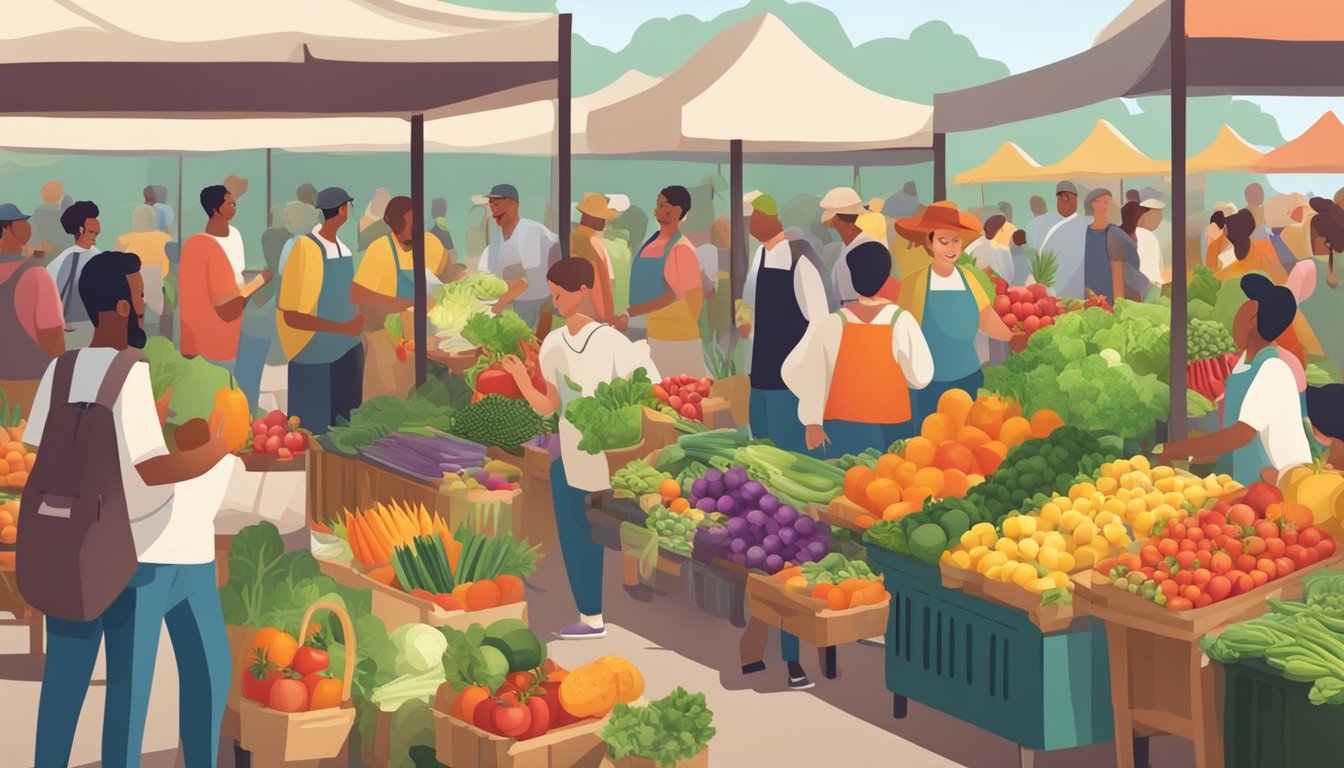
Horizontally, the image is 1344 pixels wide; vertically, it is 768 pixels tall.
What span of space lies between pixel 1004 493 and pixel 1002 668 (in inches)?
33.2

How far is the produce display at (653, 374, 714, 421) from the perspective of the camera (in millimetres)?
9180

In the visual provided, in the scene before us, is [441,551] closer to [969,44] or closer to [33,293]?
[33,293]

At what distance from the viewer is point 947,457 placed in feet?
21.2

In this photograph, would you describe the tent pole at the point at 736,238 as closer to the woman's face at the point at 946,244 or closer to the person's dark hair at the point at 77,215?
the woman's face at the point at 946,244

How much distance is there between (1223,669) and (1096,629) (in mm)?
527

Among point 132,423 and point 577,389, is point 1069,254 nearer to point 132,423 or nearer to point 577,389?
point 577,389

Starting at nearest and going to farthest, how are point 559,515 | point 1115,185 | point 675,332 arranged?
point 559,515, point 675,332, point 1115,185

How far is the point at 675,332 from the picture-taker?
35.4 ft

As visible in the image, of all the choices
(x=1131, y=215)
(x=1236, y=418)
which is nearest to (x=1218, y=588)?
(x=1236, y=418)

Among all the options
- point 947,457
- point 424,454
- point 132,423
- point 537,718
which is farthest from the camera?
point 424,454

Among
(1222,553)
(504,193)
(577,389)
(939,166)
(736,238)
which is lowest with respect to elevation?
(1222,553)

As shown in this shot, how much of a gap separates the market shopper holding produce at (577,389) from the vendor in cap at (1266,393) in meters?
2.57

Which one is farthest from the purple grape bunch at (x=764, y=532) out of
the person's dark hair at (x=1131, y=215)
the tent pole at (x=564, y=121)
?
the person's dark hair at (x=1131, y=215)

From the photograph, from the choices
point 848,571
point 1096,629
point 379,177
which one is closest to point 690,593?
point 848,571
